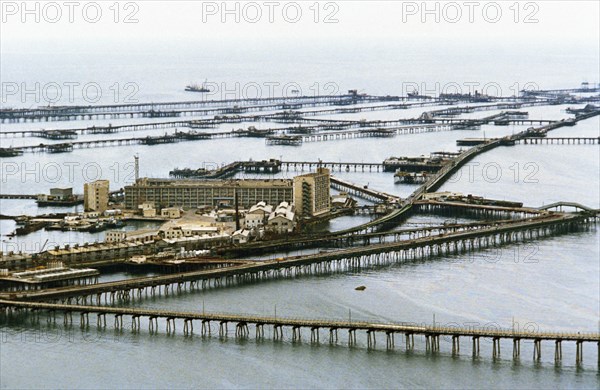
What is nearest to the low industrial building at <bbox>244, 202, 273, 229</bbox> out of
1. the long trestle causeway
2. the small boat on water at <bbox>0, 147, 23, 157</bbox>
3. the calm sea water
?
the calm sea water

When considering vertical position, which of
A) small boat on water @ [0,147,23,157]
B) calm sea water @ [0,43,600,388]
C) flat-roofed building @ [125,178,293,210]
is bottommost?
calm sea water @ [0,43,600,388]

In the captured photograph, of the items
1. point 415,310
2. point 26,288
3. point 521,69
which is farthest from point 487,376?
point 521,69

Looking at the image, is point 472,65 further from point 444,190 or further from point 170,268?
point 170,268

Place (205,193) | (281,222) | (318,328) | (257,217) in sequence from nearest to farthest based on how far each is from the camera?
(318,328) → (281,222) → (257,217) → (205,193)

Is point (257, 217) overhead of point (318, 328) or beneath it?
overhead

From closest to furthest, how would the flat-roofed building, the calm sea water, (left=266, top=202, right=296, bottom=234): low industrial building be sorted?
the calm sea water < (left=266, top=202, right=296, bottom=234): low industrial building < the flat-roofed building

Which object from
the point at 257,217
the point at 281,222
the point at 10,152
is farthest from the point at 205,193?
the point at 10,152

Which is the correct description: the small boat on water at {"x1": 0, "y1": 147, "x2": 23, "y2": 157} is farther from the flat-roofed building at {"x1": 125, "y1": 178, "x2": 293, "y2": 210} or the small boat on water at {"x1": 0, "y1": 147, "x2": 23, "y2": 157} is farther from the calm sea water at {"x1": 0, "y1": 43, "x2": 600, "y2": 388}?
the flat-roofed building at {"x1": 125, "y1": 178, "x2": 293, "y2": 210}

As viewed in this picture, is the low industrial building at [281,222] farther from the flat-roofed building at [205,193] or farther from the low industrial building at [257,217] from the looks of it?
the flat-roofed building at [205,193]

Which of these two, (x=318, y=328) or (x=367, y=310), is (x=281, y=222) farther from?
(x=318, y=328)
